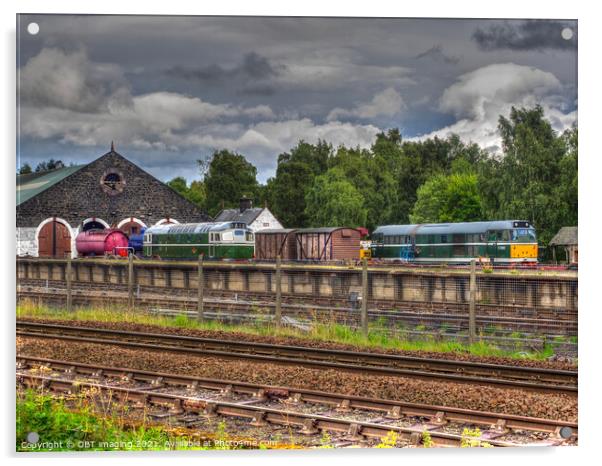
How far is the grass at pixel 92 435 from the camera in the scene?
30.8 ft

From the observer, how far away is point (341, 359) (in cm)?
1411

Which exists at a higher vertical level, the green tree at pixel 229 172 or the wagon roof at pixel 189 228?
the green tree at pixel 229 172

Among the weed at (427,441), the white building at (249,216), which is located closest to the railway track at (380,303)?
the weed at (427,441)

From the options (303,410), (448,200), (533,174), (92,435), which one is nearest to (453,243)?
(448,200)

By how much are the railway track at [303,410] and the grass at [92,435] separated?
0.69 meters

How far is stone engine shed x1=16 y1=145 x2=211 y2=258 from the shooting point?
11320 mm

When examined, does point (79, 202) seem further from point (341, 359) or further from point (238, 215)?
point (238, 215)

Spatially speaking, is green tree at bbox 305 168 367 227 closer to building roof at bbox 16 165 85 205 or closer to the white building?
the white building

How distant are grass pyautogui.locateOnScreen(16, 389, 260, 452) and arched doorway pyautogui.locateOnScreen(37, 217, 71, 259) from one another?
11.9 feet

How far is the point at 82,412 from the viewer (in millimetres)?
10164

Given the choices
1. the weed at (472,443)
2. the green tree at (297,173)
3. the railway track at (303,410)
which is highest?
the green tree at (297,173)

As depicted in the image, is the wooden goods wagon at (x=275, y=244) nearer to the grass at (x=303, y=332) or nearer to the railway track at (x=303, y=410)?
the grass at (x=303, y=332)

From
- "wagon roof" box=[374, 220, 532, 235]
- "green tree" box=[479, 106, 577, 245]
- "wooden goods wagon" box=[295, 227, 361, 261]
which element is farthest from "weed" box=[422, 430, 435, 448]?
"wooden goods wagon" box=[295, 227, 361, 261]

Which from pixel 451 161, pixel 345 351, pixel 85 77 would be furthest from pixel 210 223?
pixel 85 77
